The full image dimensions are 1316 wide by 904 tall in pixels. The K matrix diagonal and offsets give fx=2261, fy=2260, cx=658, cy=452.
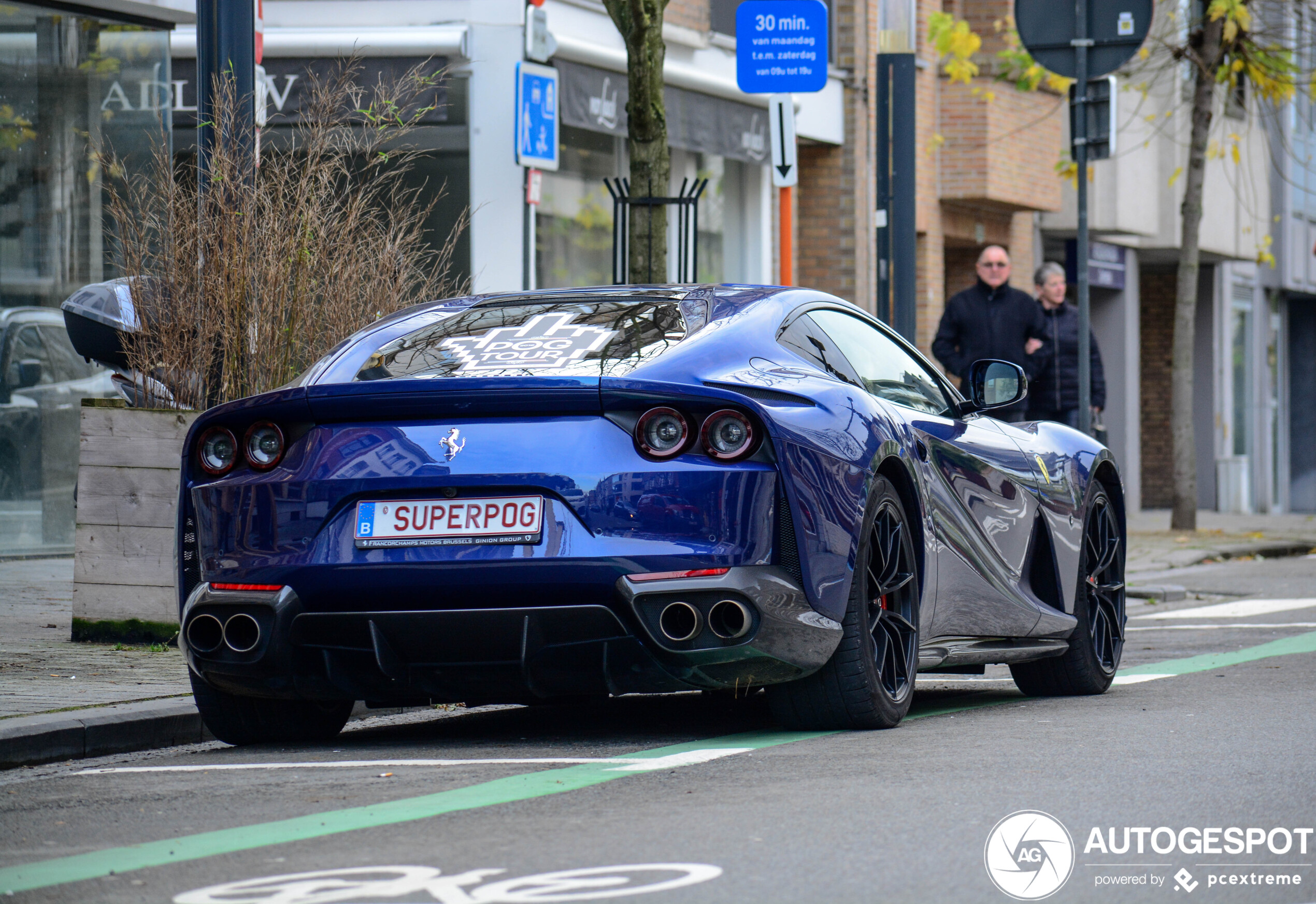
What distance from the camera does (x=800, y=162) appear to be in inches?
953

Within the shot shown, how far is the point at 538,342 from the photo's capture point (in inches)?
246

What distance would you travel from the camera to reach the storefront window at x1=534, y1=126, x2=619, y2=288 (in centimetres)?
1925

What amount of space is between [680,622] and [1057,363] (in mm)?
11615

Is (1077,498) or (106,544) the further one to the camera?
(106,544)

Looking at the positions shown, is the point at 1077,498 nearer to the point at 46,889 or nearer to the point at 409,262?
the point at 409,262

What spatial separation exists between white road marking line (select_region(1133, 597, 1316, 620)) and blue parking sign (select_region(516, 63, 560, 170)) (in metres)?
4.88

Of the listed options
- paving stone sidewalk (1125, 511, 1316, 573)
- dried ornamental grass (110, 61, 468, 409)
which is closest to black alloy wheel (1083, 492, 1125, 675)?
dried ornamental grass (110, 61, 468, 409)

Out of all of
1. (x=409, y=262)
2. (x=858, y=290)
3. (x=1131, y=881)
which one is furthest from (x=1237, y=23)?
(x=1131, y=881)

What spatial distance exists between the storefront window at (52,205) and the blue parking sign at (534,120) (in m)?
2.29

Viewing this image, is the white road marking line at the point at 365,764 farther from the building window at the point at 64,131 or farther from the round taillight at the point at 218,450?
the building window at the point at 64,131

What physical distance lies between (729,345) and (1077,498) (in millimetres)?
2351

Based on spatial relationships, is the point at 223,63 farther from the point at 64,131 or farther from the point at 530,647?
the point at 64,131

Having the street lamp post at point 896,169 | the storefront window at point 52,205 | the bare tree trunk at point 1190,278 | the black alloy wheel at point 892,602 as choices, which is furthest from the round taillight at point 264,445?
the bare tree trunk at point 1190,278

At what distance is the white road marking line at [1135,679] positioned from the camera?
8.42 meters
